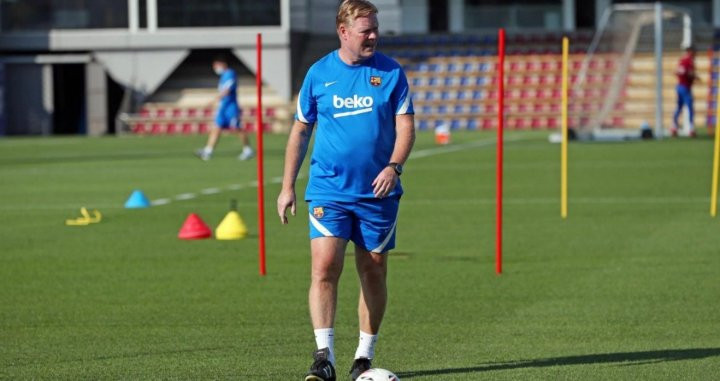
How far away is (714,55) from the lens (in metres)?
50.7

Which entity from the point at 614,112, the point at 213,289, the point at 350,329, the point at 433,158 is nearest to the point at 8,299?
the point at 213,289

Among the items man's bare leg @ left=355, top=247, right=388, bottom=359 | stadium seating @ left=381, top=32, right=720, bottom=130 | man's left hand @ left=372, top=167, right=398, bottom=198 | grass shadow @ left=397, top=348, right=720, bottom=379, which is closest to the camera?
man's left hand @ left=372, top=167, right=398, bottom=198

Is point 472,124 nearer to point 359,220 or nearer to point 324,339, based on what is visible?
point 359,220

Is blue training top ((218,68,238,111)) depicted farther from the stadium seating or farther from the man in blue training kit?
the man in blue training kit

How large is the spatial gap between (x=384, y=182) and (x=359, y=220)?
1.22ft

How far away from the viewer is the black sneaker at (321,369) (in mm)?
7867

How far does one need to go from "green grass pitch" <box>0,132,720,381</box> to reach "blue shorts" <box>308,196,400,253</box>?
0.84 metres

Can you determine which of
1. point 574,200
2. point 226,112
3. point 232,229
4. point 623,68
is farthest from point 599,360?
point 623,68

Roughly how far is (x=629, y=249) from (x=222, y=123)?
18270 millimetres

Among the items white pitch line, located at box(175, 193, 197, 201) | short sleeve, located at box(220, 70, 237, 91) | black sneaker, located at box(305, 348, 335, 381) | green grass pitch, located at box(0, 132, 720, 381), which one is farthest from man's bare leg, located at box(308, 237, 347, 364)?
short sleeve, located at box(220, 70, 237, 91)

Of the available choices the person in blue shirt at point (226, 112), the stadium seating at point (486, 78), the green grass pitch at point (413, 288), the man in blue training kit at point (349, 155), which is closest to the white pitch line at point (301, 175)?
the green grass pitch at point (413, 288)

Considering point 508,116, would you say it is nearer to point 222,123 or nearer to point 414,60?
point 414,60

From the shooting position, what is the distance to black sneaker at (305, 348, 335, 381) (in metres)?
7.87

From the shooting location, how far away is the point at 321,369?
7.91m
